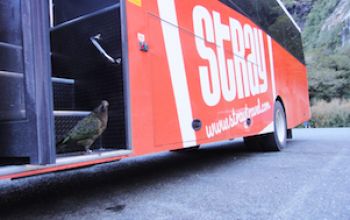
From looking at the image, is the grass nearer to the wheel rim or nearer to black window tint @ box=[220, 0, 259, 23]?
the wheel rim

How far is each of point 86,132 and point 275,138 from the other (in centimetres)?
399

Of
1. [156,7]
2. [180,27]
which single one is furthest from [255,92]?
[156,7]

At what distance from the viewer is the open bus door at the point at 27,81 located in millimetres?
1678

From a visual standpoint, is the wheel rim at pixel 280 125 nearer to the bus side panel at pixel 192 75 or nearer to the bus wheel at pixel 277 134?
the bus wheel at pixel 277 134

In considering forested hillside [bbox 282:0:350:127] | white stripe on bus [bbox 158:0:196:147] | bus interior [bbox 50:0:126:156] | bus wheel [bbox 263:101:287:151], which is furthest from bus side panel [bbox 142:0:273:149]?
forested hillside [bbox 282:0:350:127]

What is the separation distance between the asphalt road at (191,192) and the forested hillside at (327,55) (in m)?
16.7

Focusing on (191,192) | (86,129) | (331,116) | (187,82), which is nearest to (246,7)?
(187,82)

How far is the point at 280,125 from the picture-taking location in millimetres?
5988

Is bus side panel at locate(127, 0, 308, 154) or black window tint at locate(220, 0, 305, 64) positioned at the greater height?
black window tint at locate(220, 0, 305, 64)

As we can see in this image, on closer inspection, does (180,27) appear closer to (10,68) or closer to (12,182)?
(10,68)

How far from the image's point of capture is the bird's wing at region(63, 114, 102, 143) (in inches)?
94.0

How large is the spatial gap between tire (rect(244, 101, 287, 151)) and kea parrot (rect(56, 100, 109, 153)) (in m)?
3.81

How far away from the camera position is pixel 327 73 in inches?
969

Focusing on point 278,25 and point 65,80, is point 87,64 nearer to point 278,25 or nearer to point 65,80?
point 65,80
